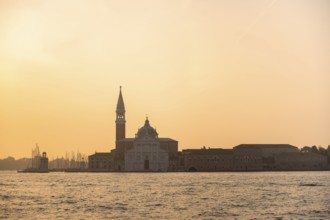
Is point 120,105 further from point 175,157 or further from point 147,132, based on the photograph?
point 175,157

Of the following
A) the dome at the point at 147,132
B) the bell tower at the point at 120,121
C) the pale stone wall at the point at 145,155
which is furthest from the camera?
the bell tower at the point at 120,121

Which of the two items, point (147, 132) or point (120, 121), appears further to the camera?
point (120, 121)

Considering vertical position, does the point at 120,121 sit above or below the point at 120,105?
below

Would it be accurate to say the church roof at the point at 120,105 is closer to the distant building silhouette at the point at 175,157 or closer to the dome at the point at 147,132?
the distant building silhouette at the point at 175,157

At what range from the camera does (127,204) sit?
143 ft

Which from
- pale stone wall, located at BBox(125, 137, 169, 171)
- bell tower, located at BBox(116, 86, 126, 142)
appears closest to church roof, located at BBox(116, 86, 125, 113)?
bell tower, located at BBox(116, 86, 126, 142)

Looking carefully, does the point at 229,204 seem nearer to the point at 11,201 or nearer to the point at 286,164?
the point at 11,201

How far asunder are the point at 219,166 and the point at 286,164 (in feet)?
56.5

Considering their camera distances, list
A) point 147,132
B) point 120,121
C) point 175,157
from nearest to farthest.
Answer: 1. point 147,132
2. point 175,157
3. point 120,121

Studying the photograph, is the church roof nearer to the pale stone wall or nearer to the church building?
the church building

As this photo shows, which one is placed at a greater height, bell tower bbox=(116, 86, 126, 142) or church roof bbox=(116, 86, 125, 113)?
church roof bbox=(116, 86, 125, 113)

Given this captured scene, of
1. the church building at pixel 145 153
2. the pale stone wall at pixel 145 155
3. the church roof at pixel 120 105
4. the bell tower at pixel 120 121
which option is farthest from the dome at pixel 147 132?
the church roof at pixel 120 105

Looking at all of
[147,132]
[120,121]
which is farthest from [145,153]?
[120,121]

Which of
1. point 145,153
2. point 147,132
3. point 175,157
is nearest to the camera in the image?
point 145,153
